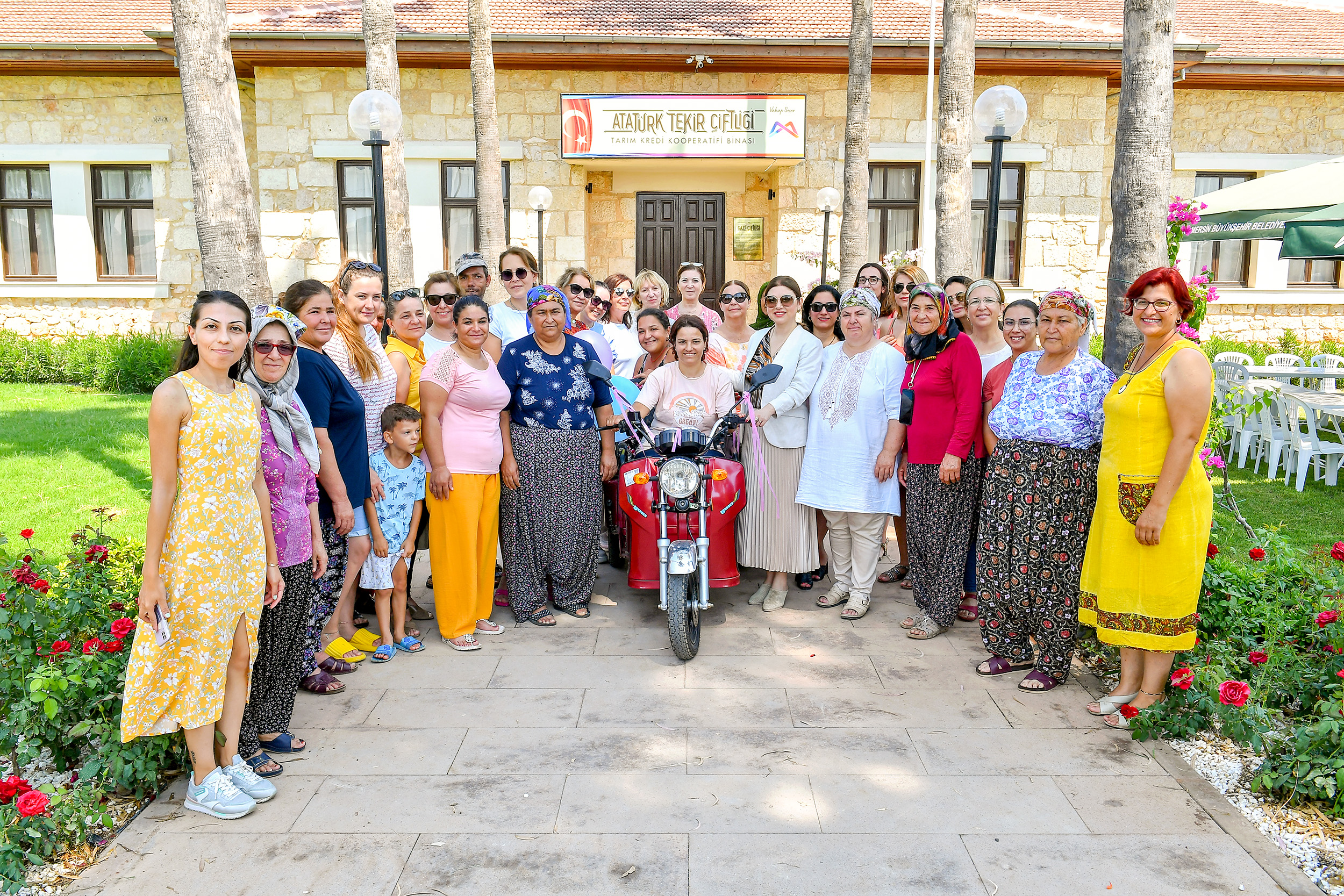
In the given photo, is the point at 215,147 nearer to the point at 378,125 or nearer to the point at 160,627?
the point at 378,125

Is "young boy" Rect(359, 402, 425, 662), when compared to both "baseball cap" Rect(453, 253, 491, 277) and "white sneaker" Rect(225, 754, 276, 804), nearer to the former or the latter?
"white sneaker" Rect(225, 754, 276, 804)

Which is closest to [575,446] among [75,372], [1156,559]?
[1156,559]

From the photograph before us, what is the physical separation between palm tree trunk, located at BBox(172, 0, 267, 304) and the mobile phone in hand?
328cm

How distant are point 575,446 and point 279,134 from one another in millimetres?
11487

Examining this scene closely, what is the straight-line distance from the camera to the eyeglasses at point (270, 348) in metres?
3.58

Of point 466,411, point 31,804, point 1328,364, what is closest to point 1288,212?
point 1328,364

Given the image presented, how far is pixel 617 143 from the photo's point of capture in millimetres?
13820

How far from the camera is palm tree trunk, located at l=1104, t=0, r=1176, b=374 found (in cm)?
521

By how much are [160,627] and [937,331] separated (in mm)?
3994

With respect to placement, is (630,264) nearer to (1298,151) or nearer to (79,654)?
(1298,151)

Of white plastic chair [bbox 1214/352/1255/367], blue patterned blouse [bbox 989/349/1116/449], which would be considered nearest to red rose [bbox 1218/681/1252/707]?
blue patterned blouse [bbox 989/349/1116/449]

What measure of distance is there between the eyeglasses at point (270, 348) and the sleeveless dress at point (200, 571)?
0.27 meters

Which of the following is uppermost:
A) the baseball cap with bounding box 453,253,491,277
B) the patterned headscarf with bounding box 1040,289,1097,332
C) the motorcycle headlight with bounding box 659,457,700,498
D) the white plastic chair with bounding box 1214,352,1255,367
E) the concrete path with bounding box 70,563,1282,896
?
the baseball cap with bounding box 453,253,491,277

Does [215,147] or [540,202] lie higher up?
[540,202]
